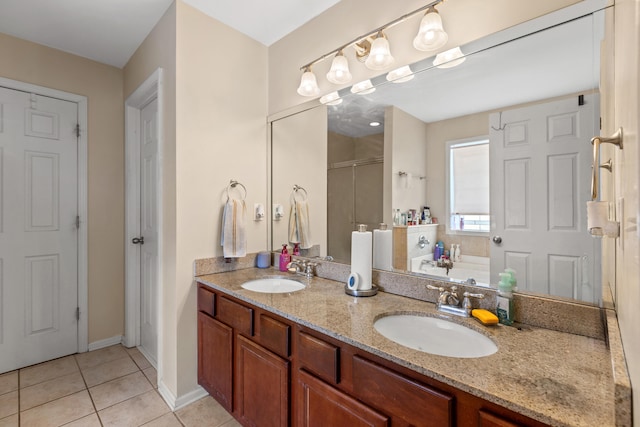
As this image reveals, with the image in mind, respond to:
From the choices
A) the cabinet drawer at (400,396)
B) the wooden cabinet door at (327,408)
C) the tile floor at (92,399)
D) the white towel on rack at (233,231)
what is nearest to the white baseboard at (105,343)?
the tile floor at (92,399)

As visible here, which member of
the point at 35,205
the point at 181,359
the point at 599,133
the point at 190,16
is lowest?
the point at 181,359

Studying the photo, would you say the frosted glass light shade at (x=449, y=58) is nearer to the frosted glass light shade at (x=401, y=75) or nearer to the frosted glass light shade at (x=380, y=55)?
the frosted glass light shade at (x=401, y=75)

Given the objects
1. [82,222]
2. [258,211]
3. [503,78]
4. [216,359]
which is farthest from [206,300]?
[503,78]

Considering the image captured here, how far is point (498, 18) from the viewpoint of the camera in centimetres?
125

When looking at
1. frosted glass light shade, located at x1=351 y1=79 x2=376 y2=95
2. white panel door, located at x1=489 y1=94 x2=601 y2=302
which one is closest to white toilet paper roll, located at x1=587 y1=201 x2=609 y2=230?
white panel door, located at x1=489 y1=94 x2=601 y2=302

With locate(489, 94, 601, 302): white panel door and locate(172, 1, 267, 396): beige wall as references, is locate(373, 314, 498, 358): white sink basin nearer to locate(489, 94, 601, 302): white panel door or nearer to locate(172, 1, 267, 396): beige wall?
locate(489, 94, 601, 302): white panel door

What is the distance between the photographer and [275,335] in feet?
4.46

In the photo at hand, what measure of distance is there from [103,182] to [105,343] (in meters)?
1.44

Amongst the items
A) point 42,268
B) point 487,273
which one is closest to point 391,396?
point 487,273

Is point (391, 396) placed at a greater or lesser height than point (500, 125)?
lesser

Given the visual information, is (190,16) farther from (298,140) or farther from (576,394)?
(576,394)

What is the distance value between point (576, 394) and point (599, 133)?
84 cm

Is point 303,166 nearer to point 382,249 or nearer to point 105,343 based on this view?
point 382,249

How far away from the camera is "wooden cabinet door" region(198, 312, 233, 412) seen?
5.45 feet
